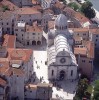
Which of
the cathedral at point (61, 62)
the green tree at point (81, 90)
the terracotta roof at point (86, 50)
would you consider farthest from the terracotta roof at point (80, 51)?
the green tree at point (81, 90)

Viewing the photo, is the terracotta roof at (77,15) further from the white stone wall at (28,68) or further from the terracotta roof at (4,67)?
the terracotta roof at (4,67)

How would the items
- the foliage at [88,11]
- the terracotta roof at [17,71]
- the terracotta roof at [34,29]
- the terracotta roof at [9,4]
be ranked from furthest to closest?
1. the foliage at [88,11]
2. the terracotta roof at [9,4]
3. the terracotta roof at [34,29]
4. the terracotta roof at [17,71]

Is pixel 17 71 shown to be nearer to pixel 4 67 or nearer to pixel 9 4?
pixel 4 67

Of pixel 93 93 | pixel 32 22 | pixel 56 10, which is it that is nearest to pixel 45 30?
pixel 32 22

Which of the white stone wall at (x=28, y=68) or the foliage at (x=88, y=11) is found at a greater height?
the foliage at (x=88, y=11)

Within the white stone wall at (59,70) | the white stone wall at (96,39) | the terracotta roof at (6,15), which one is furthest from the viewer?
the terracotta roof at (6,15)

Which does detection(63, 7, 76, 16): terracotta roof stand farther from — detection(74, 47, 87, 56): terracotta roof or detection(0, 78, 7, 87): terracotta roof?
detection(0, 78, 7, 87): terracotta roof

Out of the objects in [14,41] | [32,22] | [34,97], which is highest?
[32,22]

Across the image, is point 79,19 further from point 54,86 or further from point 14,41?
point 54,86
